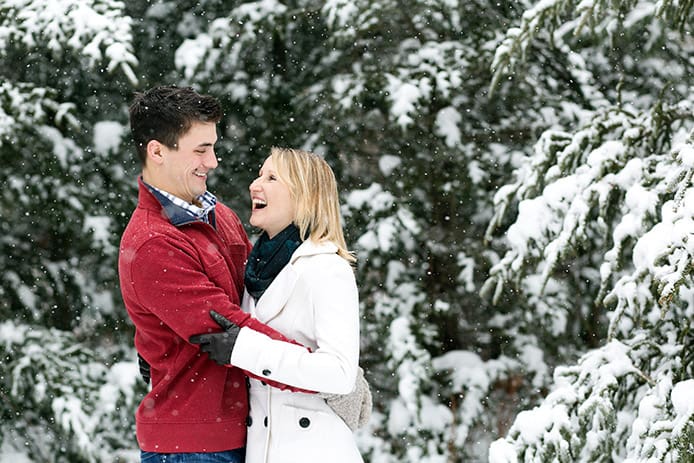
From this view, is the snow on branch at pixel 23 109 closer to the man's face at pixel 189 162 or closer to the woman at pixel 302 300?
the man's face at pixel 189 162

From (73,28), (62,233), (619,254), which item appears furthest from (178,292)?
(62,233)

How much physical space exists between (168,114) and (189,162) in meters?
0.14

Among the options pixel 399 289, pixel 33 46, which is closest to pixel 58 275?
pixel 33 46

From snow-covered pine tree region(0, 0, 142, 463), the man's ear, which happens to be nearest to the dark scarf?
the man's ear

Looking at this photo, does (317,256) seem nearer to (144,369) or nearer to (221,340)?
(221,340)

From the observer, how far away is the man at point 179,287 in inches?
87.4

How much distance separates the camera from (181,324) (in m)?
2.21

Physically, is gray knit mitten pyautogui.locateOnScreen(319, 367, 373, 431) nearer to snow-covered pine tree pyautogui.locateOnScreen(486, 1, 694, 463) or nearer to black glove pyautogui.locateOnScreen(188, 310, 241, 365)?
black glove pyautogui.locateOnScreen(188, 310, 241, 365)

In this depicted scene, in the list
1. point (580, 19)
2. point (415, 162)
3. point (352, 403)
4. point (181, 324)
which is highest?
point (580, 19)

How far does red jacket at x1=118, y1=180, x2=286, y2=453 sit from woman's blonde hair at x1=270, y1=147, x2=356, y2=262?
247mm

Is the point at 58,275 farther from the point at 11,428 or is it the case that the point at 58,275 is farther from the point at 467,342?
the point at 467,342

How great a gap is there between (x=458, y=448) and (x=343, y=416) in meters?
2.75

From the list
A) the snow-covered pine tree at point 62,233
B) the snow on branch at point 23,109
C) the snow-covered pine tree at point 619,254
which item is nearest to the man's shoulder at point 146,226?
the snow-covered pine tree at point 619,254

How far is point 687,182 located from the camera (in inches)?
94.0
